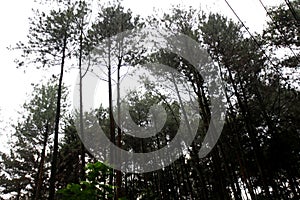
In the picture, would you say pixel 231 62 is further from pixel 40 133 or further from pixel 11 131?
pixel 11 131

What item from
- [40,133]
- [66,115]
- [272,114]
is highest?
[66,115]

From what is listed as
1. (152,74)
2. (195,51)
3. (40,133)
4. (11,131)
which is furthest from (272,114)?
(11,131)

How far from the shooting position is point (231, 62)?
11047 millimetres

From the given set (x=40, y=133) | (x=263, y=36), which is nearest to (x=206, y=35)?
(x=263, y=36)

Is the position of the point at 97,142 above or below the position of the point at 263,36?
below

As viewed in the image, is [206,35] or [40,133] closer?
[206,35]

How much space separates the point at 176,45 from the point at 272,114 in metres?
5.72

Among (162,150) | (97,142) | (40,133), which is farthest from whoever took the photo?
(162,150)


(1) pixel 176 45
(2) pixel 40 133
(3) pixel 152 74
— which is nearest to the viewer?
(1) pixel 176 45

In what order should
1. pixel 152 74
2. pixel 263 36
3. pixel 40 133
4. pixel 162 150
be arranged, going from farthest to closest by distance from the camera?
pixel 162 150
pixel 40 133
pixel 152 74
pixel 263 36

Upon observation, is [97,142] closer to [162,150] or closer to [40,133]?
[40,133]

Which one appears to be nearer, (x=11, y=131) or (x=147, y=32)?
(x=147, y=32)

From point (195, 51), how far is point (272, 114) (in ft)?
16.7

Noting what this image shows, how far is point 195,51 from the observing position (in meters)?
11.1
